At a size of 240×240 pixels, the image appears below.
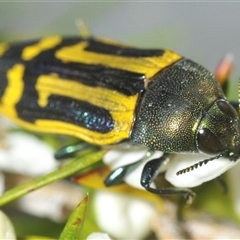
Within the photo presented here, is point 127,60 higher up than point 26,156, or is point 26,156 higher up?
point 127,60

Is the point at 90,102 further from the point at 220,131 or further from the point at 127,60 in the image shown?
the point at 220,131

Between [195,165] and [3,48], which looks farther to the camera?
[3,48]

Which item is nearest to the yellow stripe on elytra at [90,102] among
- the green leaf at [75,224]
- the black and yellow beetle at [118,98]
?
the black and yellow beetle at [118,98]

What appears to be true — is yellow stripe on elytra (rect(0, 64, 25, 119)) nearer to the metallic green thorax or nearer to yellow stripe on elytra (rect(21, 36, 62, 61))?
yellow stripe on elytra (rect(21, 36, 62, 61))

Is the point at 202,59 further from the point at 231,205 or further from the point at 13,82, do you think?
the point at 231,205

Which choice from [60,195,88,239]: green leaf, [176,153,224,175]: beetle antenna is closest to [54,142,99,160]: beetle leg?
[176,153,224,175]: beetle antenna

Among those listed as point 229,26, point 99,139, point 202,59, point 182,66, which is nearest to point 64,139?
point 99,139

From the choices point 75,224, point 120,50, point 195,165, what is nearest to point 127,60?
point 120,50
